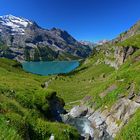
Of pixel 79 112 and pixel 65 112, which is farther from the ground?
pixel 65 112

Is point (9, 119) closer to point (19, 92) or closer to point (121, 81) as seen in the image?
point (19, 92)

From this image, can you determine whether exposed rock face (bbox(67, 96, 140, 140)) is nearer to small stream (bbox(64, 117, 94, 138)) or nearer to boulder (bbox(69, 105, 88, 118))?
small stream (bbox(64, 117, 94, 138))

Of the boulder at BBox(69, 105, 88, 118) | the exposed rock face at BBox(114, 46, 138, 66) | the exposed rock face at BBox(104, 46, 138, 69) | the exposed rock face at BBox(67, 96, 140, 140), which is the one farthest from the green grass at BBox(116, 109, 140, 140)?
the exposed rock face at BBox(114, 46, 138, 66)

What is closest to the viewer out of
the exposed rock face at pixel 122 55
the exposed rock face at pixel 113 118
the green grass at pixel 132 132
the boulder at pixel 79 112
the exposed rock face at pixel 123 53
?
the green grass at pixel 132 132

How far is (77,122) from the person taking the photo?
7050 centimetres

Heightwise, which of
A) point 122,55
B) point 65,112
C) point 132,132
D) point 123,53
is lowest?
point 65,112

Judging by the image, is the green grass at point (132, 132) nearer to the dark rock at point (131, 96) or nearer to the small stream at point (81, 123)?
the small stream at point (81, 123)

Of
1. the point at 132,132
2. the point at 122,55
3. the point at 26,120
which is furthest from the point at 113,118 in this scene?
the point at 122,55

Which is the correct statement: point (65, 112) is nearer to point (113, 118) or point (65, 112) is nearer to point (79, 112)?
point (79, 112)

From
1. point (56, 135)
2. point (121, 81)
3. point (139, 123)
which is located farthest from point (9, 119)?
point (121, 81)

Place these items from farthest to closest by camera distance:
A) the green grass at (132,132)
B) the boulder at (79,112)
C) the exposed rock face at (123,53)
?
the exposed rock face at (123,53)
the boulder at (79,112)
the green grass at (132,132)

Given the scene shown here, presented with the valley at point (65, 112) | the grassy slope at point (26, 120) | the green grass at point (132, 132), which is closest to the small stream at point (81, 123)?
the valley at point (65, 112)

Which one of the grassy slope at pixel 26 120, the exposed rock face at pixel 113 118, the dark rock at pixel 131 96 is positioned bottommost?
the exposed rock face at pixel 113 118

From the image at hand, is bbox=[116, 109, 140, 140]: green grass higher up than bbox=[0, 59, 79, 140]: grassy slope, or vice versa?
bbox=[0, 59, 79, 140]: grassy slope
